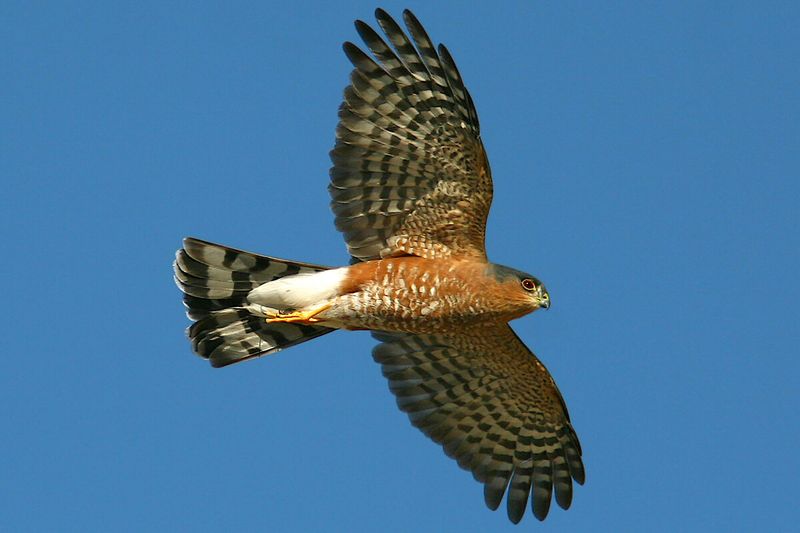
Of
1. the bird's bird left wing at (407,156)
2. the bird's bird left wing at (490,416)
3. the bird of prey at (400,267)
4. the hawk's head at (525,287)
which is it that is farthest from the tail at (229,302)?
the hawk's head at (525,287)

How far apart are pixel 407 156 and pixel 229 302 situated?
2042 millimetres

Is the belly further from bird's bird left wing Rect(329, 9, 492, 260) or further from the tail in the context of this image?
the tail

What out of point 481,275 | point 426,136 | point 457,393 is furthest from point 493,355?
point 426,136

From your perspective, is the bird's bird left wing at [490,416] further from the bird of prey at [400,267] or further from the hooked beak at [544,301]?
the hooked beak at [544,301]

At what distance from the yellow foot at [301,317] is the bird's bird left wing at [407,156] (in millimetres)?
589

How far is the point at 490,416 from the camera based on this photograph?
12266mm

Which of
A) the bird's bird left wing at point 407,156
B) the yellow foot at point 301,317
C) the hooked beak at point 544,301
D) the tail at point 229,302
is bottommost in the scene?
the hooked beak at point 544,301

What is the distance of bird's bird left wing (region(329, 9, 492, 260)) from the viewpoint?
34.2 ft

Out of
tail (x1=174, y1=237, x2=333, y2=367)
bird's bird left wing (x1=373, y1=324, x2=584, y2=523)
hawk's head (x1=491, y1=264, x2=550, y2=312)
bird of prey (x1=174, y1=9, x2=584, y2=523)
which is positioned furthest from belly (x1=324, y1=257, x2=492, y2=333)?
bird's bird left wing (x1=373, y1=324, x2=584, y2=523)

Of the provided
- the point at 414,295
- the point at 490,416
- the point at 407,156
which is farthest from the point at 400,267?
the point at 490,416

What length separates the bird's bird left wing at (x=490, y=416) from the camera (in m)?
12.0

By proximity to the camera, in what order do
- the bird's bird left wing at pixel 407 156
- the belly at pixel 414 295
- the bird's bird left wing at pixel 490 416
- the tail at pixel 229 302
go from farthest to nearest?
the bird's bird left wing at pixel 490 416
the tail at pixel 229 302
the belly at pixel 414 295
the bird's bird left wing at pixel 407 156

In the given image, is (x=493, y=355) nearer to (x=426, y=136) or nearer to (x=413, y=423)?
(x=413, y=423)

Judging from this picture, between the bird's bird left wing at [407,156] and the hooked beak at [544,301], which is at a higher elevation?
the bird's bird left wing at [407,156]
